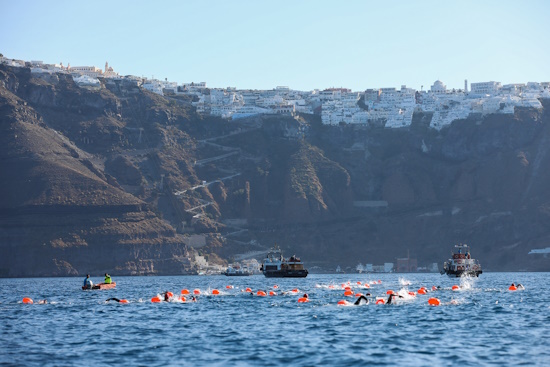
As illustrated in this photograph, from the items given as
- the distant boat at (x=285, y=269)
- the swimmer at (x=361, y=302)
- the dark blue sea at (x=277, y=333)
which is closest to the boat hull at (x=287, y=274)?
the distant boat at (x=285, y=269)

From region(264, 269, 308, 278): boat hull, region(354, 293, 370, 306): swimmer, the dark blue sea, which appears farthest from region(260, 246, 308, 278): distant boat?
region(354, 293, 370, 306): swimmer

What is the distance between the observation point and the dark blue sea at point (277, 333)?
166 ft

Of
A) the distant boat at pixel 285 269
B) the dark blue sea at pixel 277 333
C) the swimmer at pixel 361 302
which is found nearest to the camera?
the dark blue sea at pixel 277 333

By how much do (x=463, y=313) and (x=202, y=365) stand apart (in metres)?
30.3

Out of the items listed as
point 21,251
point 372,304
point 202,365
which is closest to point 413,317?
point 372,304

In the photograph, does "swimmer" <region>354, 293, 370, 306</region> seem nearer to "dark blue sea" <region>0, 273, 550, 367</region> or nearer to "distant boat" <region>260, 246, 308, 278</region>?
"dark blue sea" <region>0, 273, 550, 367</region>

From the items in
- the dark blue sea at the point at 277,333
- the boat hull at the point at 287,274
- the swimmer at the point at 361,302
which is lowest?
the dark blue sea at the point at 277,333

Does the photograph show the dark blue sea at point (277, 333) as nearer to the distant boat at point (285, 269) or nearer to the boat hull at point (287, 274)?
the distant boat at point (285, 269)

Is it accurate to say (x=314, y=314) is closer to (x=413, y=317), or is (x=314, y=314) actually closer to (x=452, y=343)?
(x=413, y=317)

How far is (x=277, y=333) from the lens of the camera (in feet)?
200

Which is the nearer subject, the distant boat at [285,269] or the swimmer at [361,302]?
the swimmer at [361,302]

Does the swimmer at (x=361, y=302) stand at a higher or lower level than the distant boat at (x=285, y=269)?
lower

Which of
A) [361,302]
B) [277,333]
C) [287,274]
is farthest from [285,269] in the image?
[277,333]

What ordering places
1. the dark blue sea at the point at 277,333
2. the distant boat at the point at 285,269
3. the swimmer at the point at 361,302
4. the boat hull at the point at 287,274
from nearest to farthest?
the dark blue sea at the point at 277,333 → the swimmer at the point at 361,302 → the distant boat at the point at 285,269 → the boat hull at the point at 287,274
